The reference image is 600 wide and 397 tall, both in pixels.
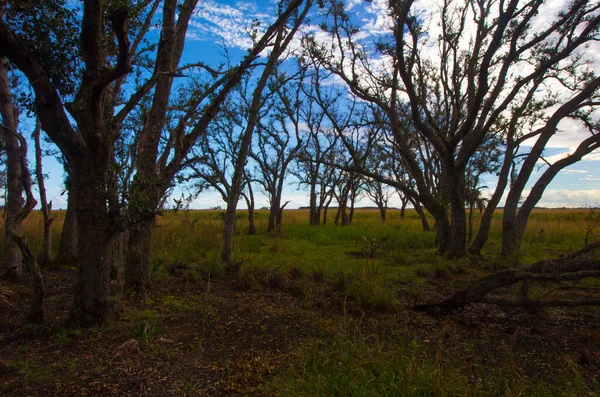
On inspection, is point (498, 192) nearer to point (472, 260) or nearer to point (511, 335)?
point (472, 260)

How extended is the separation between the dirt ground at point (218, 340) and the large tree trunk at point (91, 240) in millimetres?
253

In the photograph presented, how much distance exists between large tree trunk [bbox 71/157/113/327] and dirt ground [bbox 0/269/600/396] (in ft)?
0.83

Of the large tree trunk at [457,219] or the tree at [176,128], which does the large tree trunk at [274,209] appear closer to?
the large tree trunk at [457,219]

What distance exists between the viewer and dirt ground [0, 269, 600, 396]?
2.84 m

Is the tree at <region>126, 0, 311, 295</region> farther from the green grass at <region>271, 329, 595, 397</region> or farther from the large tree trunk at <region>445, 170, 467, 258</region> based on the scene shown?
the large tree trunk at <region>445, 170, 467, 258</region>

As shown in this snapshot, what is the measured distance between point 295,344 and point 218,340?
842mm

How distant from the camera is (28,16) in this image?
367 centimetres

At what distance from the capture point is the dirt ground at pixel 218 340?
2.84 m

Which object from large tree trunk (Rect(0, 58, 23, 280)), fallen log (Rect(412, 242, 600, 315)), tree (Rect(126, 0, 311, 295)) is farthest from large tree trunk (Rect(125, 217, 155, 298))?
fallen log (Rect(412, 242, 600, 315))

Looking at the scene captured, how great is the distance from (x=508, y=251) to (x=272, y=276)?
698 cm

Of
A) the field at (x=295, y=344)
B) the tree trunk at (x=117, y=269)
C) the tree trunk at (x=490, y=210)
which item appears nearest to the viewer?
the field at (x=295, y=344)

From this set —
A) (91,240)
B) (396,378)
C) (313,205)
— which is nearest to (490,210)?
(396,378)

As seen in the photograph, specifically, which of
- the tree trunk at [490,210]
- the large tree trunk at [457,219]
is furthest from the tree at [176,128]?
the tree trunk at [490,210]

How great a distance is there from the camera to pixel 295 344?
3.64m
